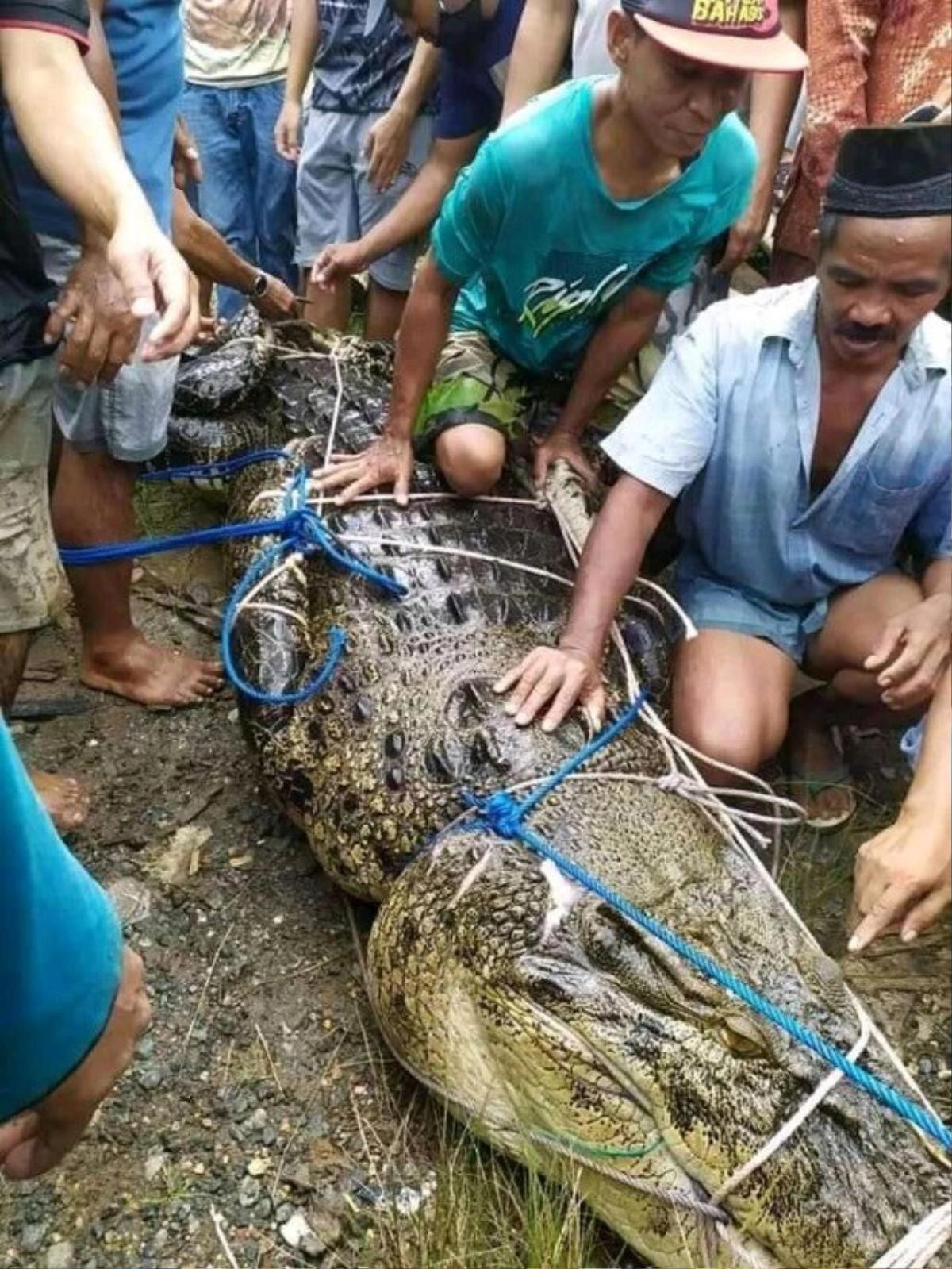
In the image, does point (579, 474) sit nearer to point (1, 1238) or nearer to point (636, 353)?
point (636, 353)

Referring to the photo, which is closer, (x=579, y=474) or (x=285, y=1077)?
(x=285, y=1077)

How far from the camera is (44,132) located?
1980 millimetres

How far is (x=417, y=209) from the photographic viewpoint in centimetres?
359

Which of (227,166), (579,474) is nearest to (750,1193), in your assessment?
(579,474)

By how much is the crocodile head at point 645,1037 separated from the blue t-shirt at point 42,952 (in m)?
0.78

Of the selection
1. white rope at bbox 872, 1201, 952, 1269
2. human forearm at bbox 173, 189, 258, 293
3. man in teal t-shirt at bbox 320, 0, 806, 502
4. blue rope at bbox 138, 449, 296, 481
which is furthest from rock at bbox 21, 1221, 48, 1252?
human forearm at bbox 173, 189, 258, 293

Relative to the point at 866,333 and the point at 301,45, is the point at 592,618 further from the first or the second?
the point at 301,45

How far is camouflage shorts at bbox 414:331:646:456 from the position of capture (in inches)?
112

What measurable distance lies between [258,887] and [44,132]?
1.42 m

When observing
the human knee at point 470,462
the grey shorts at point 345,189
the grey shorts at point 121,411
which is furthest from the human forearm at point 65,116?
the grey shorts at point 345,189

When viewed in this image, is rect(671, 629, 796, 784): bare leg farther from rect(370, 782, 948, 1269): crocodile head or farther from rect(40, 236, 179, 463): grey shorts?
rect(40, 236, 179, 463): grey shorts

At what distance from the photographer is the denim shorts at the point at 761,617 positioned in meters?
2.62

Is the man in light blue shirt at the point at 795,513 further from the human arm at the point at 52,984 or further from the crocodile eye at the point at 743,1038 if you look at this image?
the human arm at the point at 52,984

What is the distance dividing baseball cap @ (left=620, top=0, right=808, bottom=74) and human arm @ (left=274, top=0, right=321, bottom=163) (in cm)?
247
